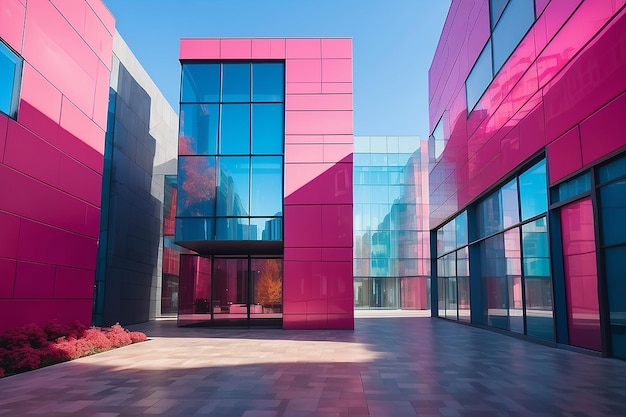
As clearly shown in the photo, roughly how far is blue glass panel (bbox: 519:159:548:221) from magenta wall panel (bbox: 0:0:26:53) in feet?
50.1

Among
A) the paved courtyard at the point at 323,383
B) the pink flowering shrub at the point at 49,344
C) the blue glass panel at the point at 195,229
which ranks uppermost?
the blue glass panel at the point at 195,229

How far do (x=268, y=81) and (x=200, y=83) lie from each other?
10.1 ft

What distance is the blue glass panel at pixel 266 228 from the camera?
20547 mm

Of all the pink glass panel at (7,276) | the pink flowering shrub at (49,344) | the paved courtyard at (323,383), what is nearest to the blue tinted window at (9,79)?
the pink glass panel at (7,276)

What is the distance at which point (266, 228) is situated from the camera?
20.7m

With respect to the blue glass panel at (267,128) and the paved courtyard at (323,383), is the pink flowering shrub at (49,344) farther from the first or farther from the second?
the blue glass panel at (267,128)

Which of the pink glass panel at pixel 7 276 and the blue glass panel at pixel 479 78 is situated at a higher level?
the blue glass panel at pixel 479 78

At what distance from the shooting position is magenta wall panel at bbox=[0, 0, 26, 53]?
11.8m

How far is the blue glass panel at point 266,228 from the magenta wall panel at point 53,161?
6334 mm

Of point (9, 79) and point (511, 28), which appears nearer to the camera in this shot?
point (9, 79)

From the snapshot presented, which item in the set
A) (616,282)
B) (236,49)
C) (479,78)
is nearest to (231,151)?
(236,49)

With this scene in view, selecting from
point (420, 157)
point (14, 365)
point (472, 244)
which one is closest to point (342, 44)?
point (472, 244)

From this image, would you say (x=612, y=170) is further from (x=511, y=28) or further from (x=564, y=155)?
(x=511, y=28)

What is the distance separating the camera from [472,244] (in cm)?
2228
